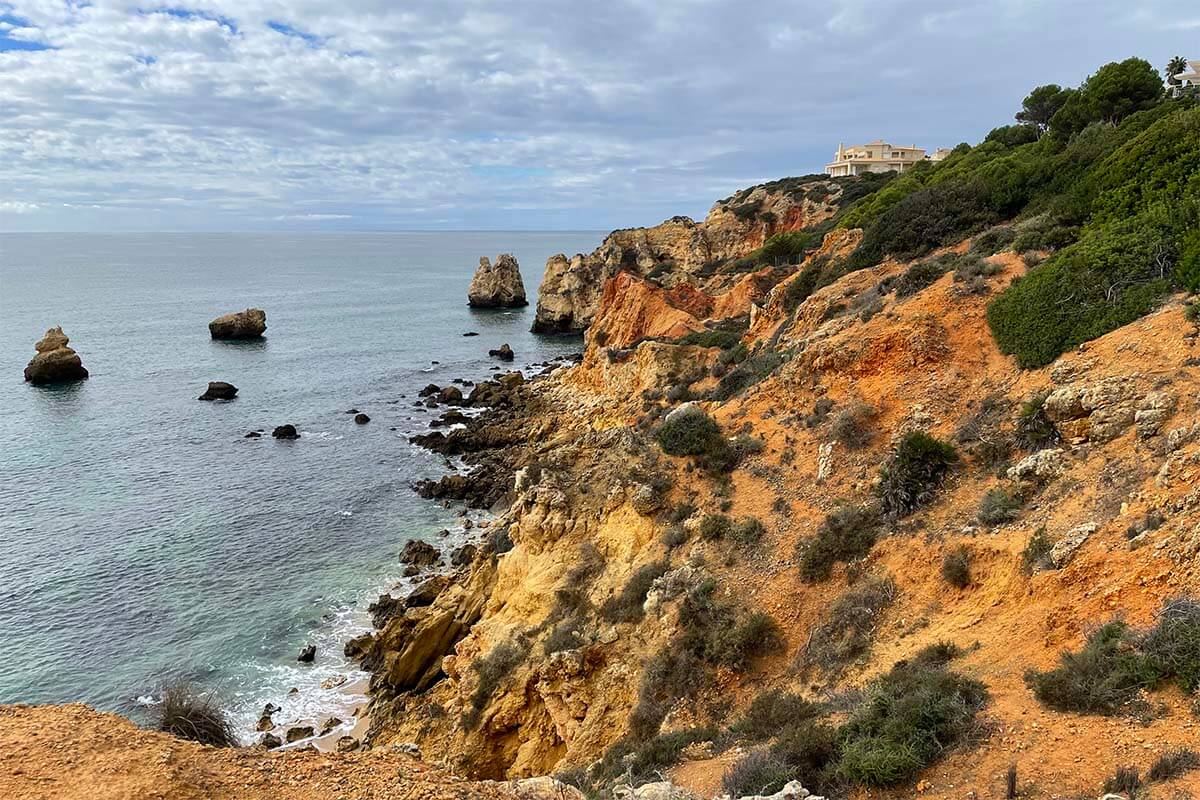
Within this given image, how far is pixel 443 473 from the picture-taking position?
1554 inches

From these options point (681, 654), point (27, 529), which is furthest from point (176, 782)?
point (27, 529)

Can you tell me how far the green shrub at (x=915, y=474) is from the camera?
43.8 feet

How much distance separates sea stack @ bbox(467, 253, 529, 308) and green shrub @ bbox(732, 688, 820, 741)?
98890 millimetres

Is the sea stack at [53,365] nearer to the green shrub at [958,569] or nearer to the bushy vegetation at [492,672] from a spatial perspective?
the bushy vegetation at [492,672]

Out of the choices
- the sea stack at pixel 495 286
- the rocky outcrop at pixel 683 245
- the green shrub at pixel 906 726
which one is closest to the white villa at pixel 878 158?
the rocky outcrop at pixel 683 245

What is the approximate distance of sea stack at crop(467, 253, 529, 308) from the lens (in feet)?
346

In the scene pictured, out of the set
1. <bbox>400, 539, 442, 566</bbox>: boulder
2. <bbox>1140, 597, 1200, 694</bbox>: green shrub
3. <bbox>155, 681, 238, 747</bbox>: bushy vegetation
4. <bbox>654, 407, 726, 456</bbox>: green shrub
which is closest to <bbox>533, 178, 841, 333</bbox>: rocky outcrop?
<bbox>400, 539, 442, 566</bbox>: boulder

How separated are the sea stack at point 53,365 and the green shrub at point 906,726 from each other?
69.2 m

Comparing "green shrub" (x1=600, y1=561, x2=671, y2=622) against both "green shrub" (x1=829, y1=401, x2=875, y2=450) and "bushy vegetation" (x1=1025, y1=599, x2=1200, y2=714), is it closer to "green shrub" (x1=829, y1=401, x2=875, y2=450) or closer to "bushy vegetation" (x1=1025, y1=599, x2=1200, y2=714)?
"green shrub" (x1=829, y1=401, x2=875, y2=450)

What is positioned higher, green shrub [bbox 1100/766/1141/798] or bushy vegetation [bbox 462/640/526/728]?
green shrub [bbox 1100/766/1141/798]

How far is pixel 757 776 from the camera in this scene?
8234 mm

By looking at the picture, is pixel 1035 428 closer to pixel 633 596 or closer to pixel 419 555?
pixel 633 596

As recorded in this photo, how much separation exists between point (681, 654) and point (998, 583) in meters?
5.48

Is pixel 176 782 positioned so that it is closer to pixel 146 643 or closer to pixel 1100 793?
pixel 1100 793
